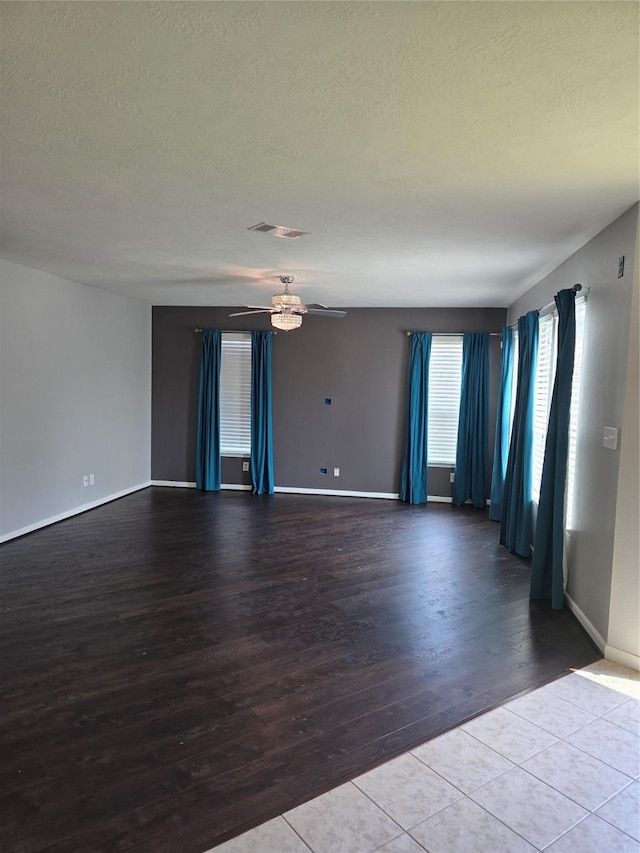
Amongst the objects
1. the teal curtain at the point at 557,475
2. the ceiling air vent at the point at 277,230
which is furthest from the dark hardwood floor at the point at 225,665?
the ceiling air vent at the point at 277,230

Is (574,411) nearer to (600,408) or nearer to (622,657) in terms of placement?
(600,408)

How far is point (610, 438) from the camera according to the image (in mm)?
3240

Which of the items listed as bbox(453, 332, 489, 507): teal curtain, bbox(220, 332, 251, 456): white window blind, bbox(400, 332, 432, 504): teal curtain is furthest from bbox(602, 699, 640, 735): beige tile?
bbox(220, 332, 251, 456): white window blind

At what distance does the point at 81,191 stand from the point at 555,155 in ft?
8.14

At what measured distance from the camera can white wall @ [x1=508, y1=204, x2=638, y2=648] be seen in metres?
3.15

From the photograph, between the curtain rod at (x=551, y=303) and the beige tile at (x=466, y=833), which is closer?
the beige tile at (x=466, y=833)

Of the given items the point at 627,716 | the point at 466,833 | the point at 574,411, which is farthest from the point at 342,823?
the point at 574,411

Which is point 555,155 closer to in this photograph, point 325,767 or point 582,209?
point 582,209

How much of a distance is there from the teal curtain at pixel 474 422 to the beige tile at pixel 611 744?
473 centimetres

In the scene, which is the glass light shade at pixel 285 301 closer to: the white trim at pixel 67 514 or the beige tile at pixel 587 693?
the white trim at pixel 67 514

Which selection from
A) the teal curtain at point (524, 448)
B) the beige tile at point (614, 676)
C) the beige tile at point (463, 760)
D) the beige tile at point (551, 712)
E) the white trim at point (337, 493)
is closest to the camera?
the beige tile at point (463, 760)

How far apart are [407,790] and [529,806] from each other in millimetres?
461

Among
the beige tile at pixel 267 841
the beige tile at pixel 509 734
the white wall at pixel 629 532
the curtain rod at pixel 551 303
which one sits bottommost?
the beige tile at pixel 267 841

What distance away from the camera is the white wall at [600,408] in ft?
10.3
